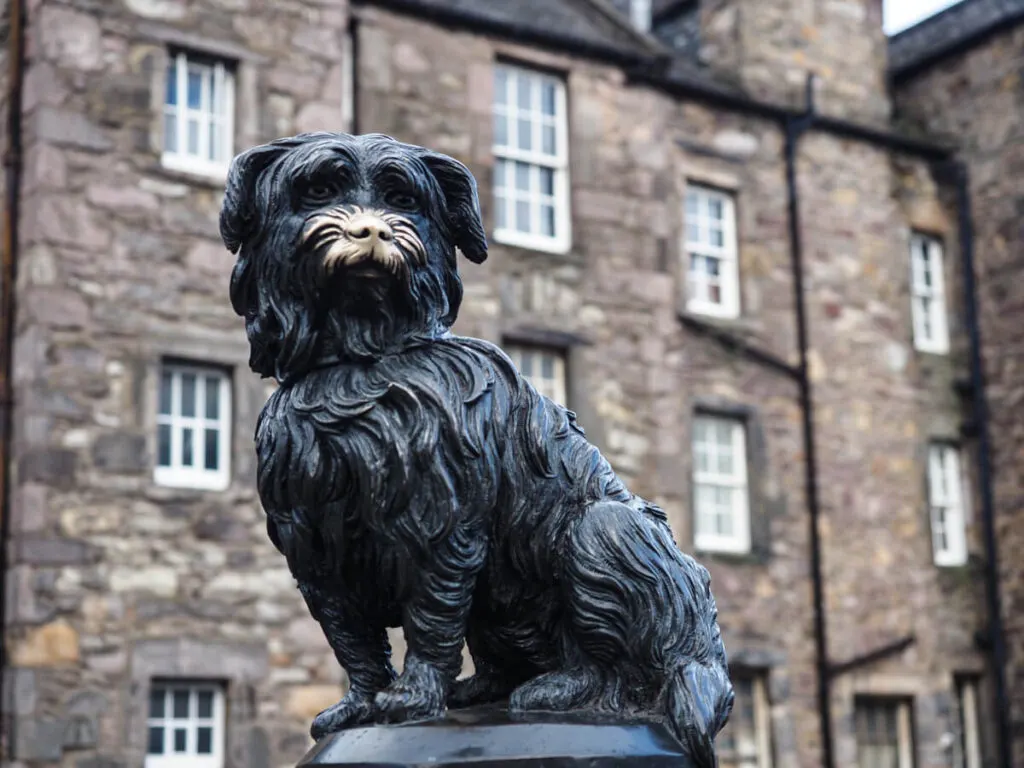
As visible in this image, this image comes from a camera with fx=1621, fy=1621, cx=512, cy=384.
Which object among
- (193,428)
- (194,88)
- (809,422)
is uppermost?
(194,88)

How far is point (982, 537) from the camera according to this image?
19.3 metres

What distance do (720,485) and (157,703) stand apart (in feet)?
22.8

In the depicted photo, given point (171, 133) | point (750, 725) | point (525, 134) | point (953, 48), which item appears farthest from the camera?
point (953, 48)

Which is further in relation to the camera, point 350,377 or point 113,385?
point 113,385

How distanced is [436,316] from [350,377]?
0.26m

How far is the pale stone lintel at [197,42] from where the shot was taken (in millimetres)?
13867

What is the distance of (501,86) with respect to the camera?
16328mm

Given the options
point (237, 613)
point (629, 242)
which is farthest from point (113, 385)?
point (629, 242)

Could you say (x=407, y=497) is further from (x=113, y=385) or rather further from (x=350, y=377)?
(x=113, y=385)

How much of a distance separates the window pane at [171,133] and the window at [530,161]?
11.0 ft

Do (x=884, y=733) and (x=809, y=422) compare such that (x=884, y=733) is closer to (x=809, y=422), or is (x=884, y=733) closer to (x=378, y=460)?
(x=809, y=422)

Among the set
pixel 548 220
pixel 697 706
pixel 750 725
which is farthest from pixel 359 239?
pixel 750 725

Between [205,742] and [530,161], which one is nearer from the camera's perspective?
[205,742]

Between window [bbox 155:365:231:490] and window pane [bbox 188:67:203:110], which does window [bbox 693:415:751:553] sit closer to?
window [bbox 155:365:231:490]
